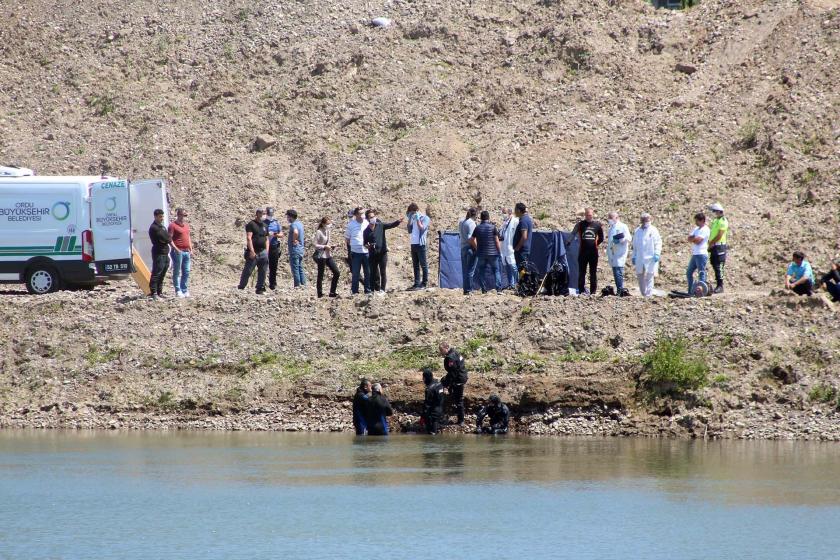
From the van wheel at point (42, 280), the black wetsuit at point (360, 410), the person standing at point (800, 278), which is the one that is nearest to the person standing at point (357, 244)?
the black wetsuit at point (360, 410)

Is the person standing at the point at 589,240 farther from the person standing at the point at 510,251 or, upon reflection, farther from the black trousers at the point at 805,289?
the black trousers at the point at 805,289

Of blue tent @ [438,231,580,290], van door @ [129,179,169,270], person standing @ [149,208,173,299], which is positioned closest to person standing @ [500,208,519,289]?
blue tent @ [438,231,580,290]

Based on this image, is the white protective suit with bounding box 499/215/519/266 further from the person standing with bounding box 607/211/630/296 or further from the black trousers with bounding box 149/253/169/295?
the black trousers with bounding box 149/253/169/295

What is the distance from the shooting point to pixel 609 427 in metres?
24.9

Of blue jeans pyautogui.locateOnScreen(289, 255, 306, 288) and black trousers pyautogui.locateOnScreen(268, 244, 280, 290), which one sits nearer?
black trousers pyautogui.locateOnScreen(268, 244, 280, 290)

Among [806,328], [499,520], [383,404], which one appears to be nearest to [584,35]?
[806,328]

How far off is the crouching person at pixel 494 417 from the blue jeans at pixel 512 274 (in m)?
4.11

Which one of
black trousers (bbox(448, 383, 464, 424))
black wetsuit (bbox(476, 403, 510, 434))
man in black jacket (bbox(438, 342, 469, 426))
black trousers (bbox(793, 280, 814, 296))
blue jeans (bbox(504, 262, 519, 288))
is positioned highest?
blue jeans (bbox(504, 262, 519, 288))

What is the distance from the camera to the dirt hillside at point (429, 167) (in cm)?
2608

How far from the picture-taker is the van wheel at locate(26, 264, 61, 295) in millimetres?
29953

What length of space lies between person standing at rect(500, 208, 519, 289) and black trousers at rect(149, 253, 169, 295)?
745 centimetres

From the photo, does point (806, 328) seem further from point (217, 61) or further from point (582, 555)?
point (217, 61)

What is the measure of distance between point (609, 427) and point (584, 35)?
62.2 ft

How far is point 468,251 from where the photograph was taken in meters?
27.8
